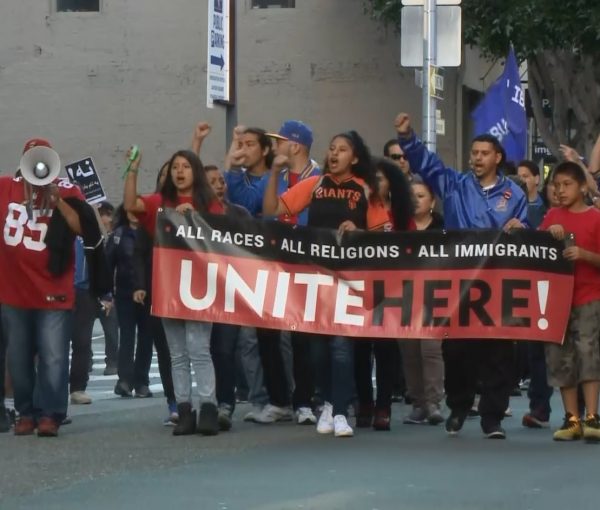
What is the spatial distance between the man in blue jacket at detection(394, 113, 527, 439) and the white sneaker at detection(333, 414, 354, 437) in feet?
2.26

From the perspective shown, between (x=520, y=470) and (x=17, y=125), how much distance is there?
22.4 metres

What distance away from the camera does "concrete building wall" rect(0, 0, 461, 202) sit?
3012 centimetres

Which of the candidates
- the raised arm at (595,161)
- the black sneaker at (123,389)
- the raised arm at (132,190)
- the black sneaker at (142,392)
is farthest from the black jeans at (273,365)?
the black sneaker at (123,389)

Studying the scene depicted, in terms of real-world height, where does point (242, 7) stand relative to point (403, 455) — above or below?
above

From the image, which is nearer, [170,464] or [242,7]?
[170,464]

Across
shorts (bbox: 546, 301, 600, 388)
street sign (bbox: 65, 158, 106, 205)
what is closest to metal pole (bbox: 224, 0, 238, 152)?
street sign (bbox: 65, 158, 106, 205)

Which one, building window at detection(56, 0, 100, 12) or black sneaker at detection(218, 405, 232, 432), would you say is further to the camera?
building window at detection(56, 0, 100, 12)

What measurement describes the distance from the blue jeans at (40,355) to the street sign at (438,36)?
31.7ft

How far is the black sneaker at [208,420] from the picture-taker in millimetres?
11500

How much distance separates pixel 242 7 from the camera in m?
30.2

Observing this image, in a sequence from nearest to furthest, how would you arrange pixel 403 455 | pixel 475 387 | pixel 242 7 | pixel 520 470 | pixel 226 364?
pixel 520 470 < pixel 403 455 < pixel 475 387 < pixel 226 364 < pixel 242 7

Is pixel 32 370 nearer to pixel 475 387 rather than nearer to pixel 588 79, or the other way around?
pixel 475 387

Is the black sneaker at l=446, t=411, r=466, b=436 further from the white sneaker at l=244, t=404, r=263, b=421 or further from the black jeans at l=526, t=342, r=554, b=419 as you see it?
the white sneaker at l=244, t=404, r=263, b=421

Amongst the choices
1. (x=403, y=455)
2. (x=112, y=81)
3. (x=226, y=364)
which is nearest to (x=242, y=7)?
(x=112, y=81)
